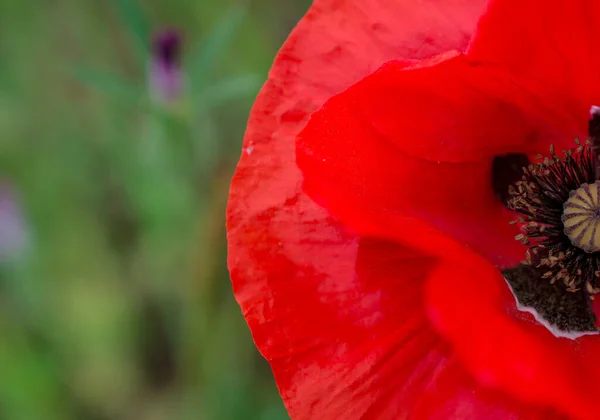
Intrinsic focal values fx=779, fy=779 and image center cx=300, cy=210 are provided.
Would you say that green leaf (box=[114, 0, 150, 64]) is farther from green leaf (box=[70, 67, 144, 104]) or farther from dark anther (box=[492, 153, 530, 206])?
dark anther (box=[492, 153, 530, 206])

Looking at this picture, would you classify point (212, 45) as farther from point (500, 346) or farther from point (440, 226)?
point (500, 346)

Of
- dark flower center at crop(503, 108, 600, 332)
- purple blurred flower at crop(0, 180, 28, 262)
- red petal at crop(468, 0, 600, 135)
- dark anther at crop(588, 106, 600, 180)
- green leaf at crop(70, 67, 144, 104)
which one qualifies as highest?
red petal at crop(468, 0, 600, 135)

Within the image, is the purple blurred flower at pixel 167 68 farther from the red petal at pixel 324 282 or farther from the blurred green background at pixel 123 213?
the red petal at pixel 324 282

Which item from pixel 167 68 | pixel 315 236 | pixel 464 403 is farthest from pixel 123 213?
pixel 464 403

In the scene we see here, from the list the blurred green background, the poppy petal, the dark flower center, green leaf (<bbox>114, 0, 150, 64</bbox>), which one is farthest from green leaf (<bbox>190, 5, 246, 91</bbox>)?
the dark flower center

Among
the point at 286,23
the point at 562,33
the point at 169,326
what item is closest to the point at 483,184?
the point at 562,33

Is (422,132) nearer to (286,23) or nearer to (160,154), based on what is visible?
(160,154)

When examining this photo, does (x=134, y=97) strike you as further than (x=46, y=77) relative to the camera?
No
